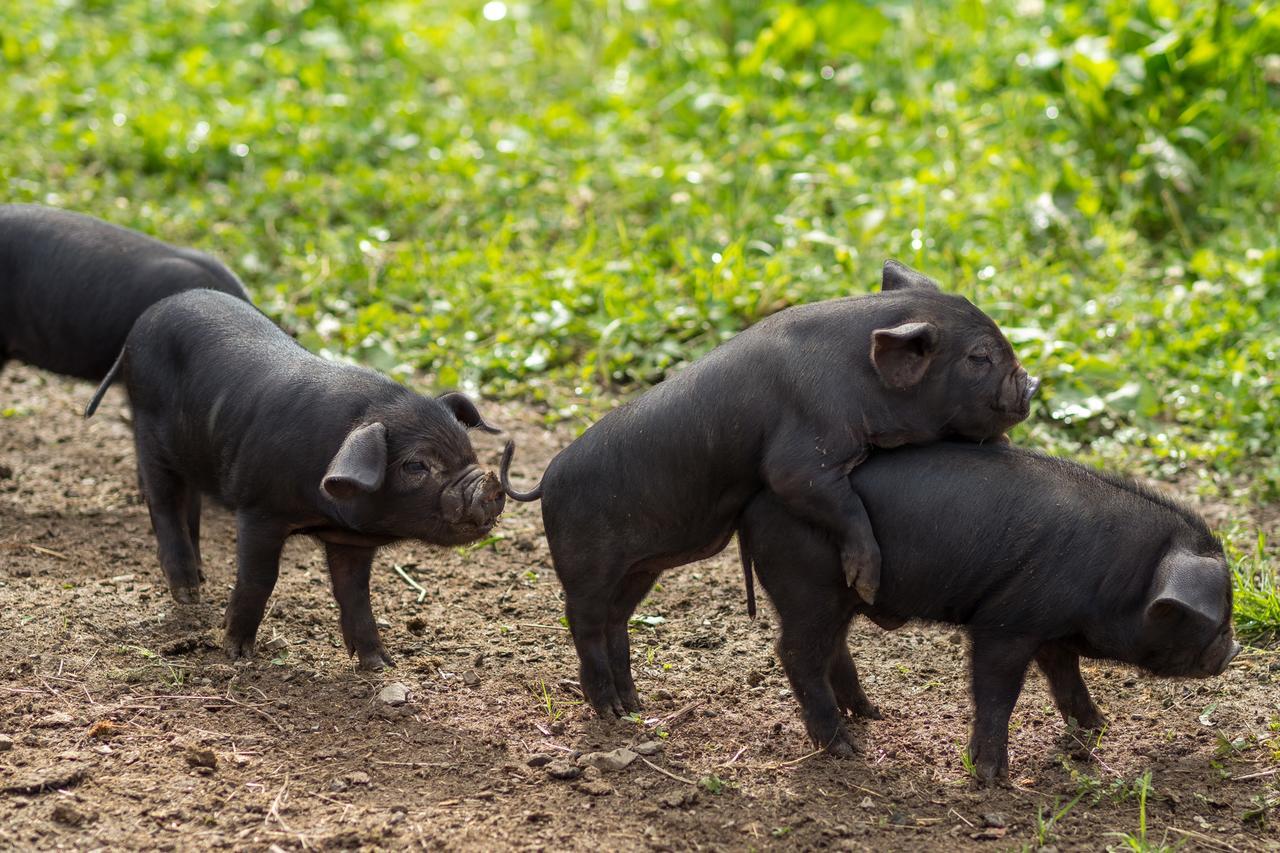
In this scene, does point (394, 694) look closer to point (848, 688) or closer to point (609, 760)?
point (609, 760)

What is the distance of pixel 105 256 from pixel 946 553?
4.47 m

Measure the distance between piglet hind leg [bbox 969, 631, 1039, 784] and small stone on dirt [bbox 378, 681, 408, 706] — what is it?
212 cm

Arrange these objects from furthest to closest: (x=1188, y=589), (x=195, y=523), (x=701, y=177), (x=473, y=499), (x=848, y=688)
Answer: (x=701, y=177), (x=195, y=523), (x=473, y=499), (x=848, y=688), (x=1188, y=589)

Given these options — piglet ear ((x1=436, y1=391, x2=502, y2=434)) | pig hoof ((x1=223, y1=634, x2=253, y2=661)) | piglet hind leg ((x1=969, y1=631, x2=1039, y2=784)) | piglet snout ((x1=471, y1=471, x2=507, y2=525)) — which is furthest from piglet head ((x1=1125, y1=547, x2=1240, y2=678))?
pig hoof ((x1=223, y1=634, x2=253, y2=661))

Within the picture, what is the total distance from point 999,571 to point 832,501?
2.15ft

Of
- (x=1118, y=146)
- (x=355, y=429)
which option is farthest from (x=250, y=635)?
(x=1118, y=146)

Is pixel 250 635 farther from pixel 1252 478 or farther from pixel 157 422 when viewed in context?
pixel 1252 478

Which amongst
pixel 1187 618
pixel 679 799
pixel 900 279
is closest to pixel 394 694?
pixel 679 799

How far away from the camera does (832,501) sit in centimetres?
523

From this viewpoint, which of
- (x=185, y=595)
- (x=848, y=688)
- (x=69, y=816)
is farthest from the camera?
(x=185, y=595)

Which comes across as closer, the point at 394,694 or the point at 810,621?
the point at 810,621

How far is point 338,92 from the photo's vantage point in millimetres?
12219

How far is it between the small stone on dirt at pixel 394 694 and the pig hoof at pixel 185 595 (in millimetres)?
1200

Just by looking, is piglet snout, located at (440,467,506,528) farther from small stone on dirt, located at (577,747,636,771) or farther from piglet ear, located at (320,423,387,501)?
small stone on dirt, located at (577,747,636,771)
